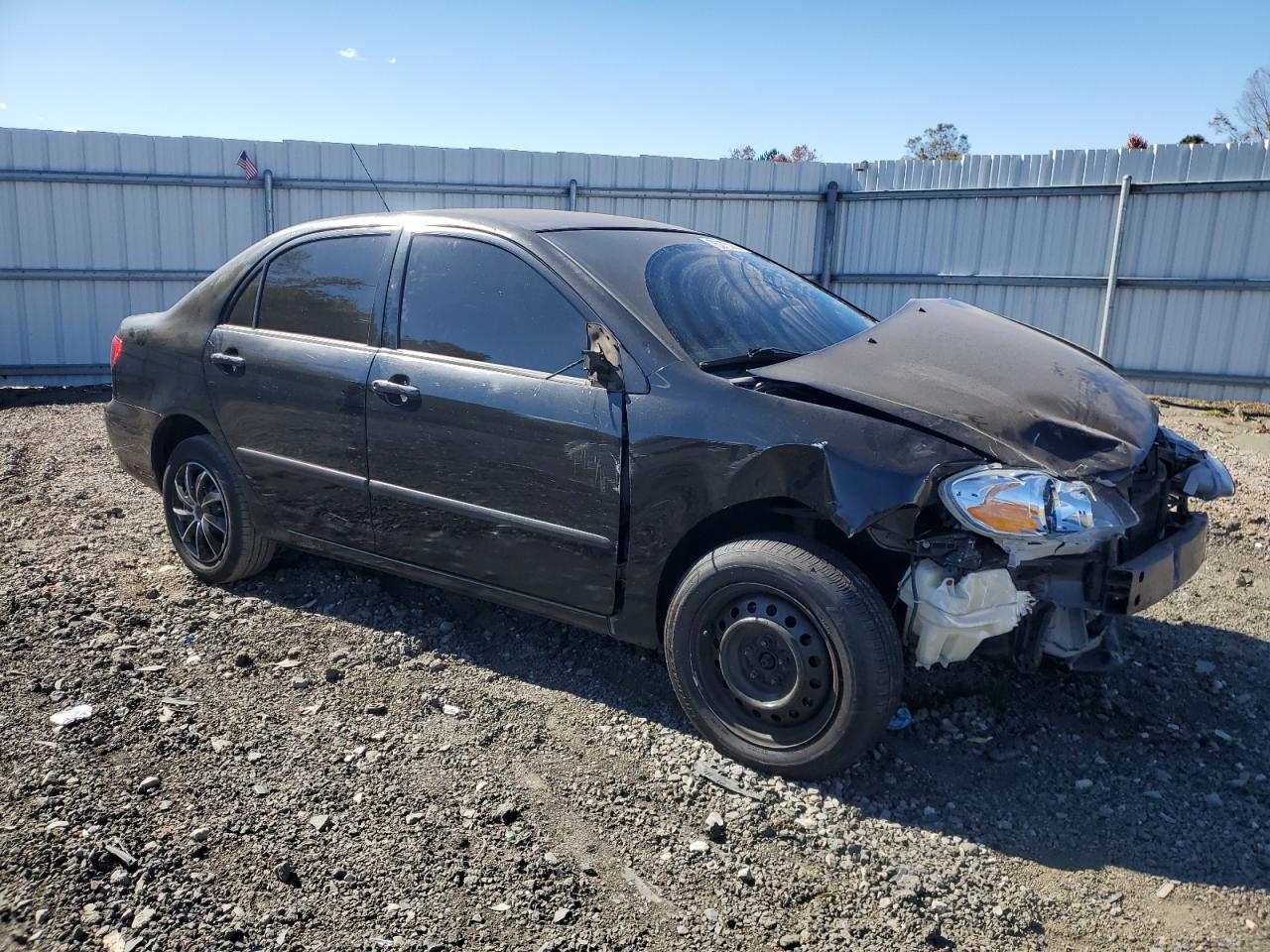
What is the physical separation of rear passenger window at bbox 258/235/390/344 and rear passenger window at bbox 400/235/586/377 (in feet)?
0.71

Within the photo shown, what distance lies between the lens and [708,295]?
374 cm

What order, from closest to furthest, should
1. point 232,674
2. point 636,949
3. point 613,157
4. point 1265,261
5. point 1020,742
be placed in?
point 636,949 → point 1020,742 → point 232,674 → point 1265,261 → point 613,157

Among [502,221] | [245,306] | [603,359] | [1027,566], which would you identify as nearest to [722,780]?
[1027,566]

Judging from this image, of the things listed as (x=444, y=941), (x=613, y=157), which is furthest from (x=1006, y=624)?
(x=613, y=157)

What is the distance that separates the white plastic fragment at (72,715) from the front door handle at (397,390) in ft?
5.01

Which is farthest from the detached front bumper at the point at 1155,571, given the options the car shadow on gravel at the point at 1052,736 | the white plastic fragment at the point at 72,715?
the white plastic fragment at the point at 72,715

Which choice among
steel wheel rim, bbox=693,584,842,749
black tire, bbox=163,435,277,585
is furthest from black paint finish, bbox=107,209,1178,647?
steel wheel rim, bbox=693,584,842,749

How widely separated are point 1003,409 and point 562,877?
192 centimetres

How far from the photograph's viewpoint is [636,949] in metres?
2.42

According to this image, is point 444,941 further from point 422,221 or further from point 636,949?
point 422,221

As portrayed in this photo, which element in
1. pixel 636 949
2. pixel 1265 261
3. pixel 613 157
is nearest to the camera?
pixel 636 949

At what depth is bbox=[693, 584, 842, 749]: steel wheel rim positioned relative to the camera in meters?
3.03

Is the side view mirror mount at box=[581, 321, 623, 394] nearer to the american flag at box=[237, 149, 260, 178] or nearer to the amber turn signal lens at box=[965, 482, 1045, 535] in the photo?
the amber turn signal lens at box=[965, 482, 1045, 535]

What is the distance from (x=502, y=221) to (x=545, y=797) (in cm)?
216
